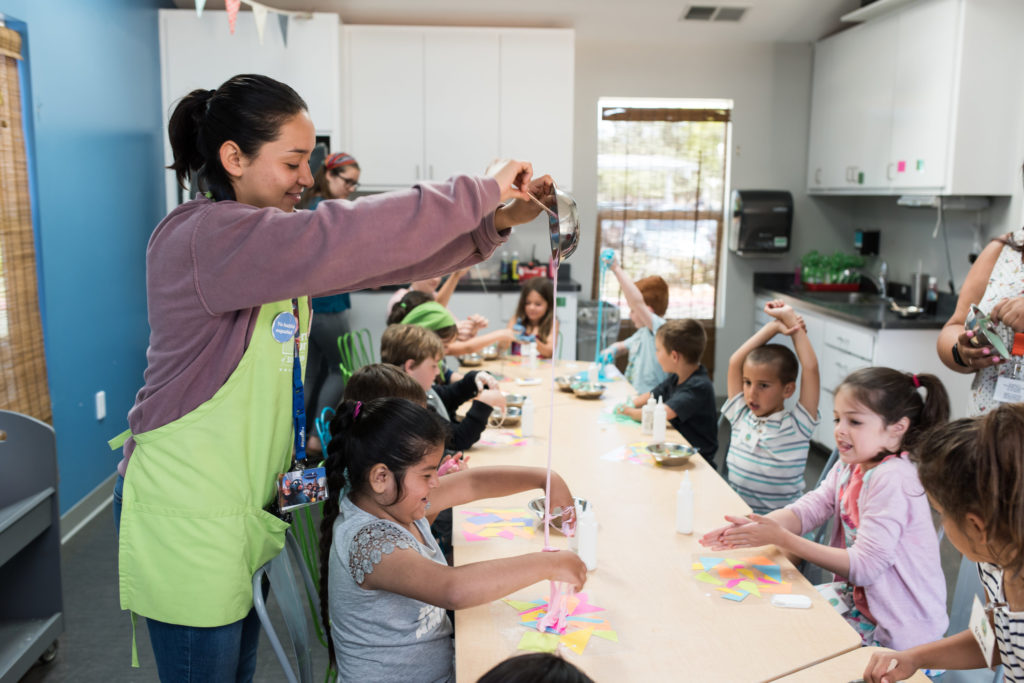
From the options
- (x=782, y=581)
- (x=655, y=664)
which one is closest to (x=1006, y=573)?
(x=782, y=581)

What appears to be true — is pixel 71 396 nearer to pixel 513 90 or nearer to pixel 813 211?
pixel 513 90

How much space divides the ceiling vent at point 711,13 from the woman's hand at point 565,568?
189 inches

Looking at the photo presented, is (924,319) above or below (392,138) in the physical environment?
below

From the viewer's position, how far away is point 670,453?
2.49m

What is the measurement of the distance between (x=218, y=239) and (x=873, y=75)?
193 inches

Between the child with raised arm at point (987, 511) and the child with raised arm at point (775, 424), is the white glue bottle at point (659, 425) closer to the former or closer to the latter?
the child with raised arm at point (775, 424)

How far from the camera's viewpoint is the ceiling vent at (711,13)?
5.41 m

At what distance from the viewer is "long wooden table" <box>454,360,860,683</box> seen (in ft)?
4.41

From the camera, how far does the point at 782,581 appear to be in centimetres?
166

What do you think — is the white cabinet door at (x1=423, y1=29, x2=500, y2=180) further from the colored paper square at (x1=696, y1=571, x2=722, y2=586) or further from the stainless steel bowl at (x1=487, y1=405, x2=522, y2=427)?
the colored paper square at (x1=696, y1=571, x2=722, y2=586)

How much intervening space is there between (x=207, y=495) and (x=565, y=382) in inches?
97.9

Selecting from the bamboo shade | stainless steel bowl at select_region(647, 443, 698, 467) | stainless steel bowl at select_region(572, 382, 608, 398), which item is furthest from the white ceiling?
stainless steel bowl at select_region(647, 443, 698, 467)

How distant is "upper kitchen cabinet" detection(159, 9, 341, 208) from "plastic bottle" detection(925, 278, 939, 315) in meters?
3.82

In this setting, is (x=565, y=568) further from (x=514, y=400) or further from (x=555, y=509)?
(x=514, y=400)
